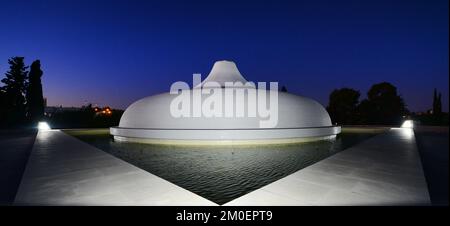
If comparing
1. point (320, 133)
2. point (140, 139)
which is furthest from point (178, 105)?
point (320, 133)

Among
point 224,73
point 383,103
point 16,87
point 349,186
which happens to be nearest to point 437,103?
point 383,103

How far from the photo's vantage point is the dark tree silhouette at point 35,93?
42.1 m

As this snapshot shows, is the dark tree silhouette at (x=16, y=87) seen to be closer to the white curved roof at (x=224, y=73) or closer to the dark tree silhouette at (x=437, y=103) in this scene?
the white curved roof at (x=224, y=73)

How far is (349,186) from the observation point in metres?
5.62

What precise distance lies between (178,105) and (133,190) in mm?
12844

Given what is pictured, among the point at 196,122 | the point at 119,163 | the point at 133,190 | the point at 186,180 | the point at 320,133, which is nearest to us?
the point at 133,190

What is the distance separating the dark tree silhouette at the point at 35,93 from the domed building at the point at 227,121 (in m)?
30.7

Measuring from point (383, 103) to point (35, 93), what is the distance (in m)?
62.8

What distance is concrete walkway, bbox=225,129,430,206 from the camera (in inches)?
189

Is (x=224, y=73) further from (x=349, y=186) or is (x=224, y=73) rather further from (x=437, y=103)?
(x=437, y=103)

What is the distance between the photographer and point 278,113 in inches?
696
